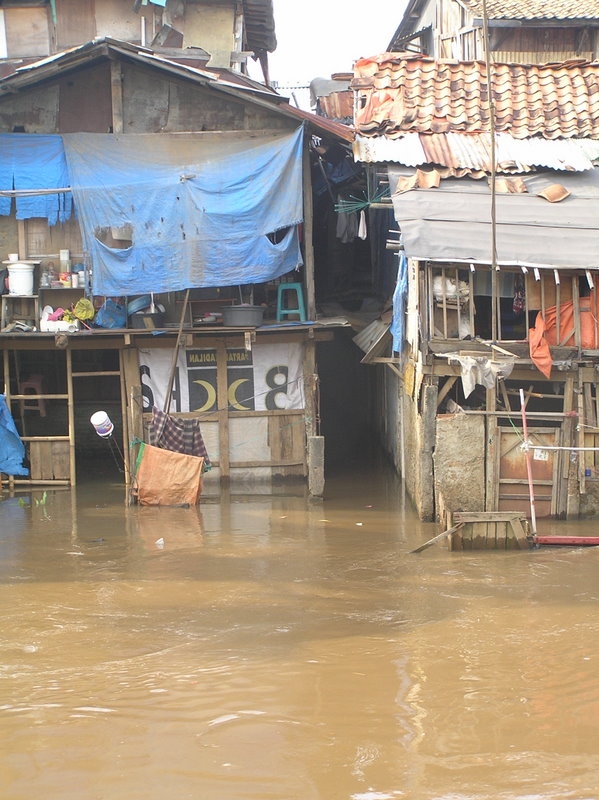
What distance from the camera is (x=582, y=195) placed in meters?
14.2

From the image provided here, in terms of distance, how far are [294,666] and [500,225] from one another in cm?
739

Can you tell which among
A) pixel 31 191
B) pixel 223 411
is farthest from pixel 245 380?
pixel 31 191

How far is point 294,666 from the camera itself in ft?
26.4

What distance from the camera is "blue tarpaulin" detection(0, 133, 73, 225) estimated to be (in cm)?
1558

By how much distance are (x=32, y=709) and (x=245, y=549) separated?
17.0ft

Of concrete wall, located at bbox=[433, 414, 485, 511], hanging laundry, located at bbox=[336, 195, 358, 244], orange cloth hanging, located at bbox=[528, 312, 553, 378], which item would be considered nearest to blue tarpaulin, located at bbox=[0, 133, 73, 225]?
hanging laundry, located at bbox=[336, 195, 358, 244]

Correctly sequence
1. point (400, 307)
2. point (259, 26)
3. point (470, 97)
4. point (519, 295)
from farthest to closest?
point (259, 26), point (470, 97), point (400, 307), point (519, 295)

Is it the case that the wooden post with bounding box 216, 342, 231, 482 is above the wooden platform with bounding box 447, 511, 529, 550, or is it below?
above

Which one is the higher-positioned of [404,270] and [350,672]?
[404,270]

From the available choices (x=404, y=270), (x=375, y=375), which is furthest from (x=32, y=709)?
(x=375, y=375)

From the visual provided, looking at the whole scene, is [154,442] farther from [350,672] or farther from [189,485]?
[350,672]

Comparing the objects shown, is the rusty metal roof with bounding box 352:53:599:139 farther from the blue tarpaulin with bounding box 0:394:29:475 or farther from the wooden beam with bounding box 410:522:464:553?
the blue tarpaulin with bounding box 0:394:29:475

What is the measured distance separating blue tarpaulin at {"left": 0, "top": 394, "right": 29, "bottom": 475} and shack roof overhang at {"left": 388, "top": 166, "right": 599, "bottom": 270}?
24.1ft

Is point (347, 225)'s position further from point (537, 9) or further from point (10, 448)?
point (10, 448)
